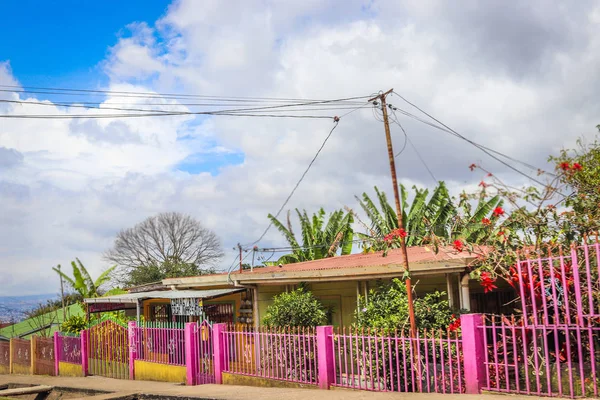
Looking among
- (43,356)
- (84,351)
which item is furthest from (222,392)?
(43,356)

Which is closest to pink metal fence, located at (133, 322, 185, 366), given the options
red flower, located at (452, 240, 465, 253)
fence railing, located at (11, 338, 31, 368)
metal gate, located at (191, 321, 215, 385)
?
metal gate, located at (191, 321, 215, 385)

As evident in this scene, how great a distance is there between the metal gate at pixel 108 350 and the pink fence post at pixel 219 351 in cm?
368

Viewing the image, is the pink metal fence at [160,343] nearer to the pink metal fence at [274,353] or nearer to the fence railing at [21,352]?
the pink metal fence at [274,353]

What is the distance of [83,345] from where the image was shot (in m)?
18.3

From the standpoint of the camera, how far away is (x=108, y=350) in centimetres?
1759

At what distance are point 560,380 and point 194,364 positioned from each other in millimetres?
8549

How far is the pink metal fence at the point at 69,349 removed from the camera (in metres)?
18.7

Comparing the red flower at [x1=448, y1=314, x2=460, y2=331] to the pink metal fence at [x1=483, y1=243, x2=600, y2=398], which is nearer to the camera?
the pink metal fence at [x1=483, y1=243, x2=600, y2=398]

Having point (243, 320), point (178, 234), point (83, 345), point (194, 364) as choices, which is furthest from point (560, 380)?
point (178, 234)

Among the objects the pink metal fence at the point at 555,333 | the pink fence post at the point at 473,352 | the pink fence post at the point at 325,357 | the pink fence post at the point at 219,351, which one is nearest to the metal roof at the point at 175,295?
the pink fence post at the point at 219,351

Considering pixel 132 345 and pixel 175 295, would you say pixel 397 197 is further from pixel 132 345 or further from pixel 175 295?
pixel 132 345

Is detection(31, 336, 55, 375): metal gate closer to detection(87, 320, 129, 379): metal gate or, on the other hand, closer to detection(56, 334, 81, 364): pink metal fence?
detection(56, 334, 81, 364): pink metal fence

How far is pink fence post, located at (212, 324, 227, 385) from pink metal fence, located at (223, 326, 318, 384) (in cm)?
9

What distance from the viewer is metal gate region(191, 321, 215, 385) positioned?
47.7 feet
